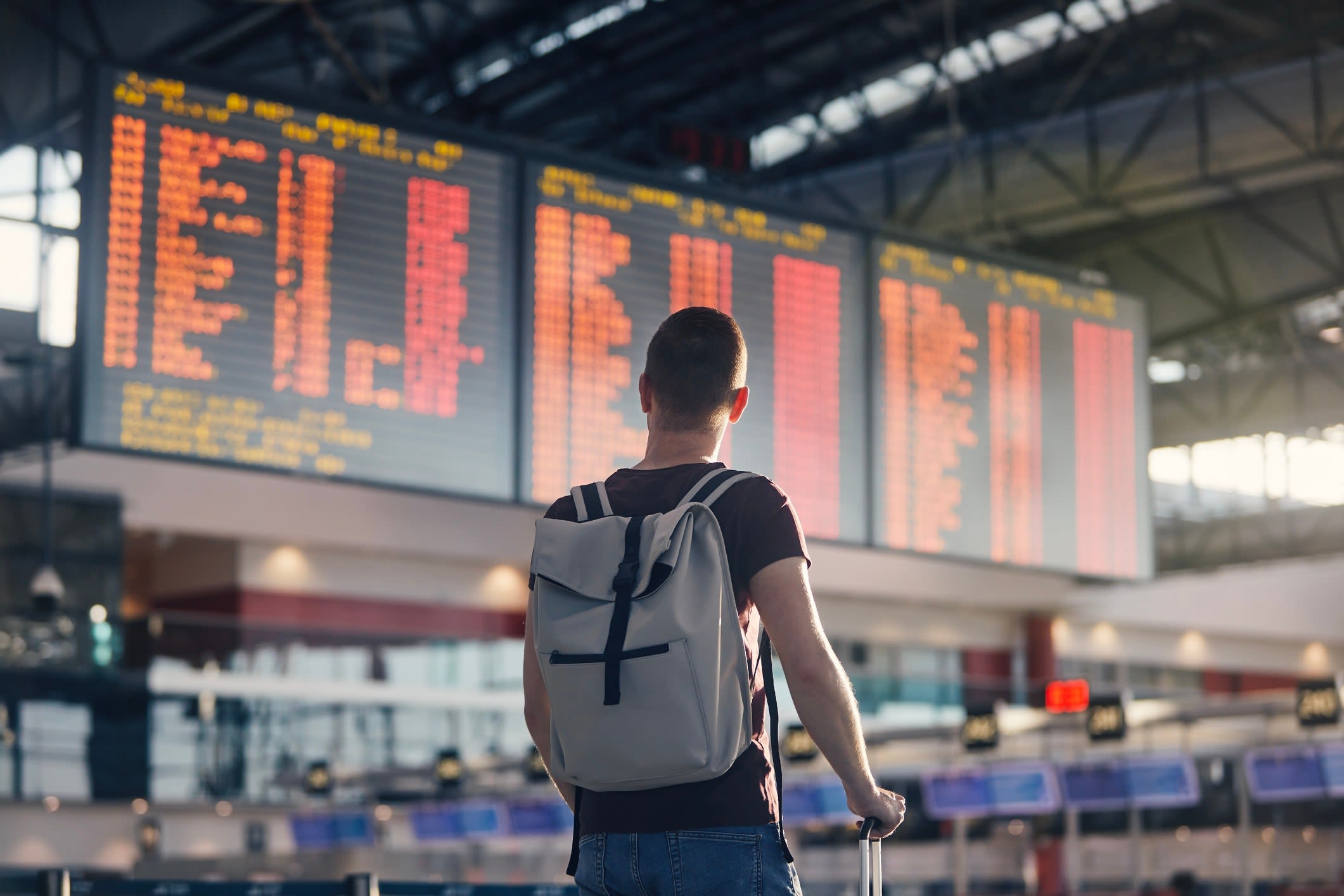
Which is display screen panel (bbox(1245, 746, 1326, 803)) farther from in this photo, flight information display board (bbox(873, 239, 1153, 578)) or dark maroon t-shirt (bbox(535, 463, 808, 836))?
dark maroon t-shirt (bbox(535, 463, 808, 836))

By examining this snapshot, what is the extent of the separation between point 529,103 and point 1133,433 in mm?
8784

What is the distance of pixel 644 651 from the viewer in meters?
2.10

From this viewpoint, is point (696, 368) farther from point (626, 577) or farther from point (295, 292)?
point (295, 292)

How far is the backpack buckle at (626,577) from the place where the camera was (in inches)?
83.7

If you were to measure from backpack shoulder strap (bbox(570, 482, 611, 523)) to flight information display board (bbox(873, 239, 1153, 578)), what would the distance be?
6698 millimetres

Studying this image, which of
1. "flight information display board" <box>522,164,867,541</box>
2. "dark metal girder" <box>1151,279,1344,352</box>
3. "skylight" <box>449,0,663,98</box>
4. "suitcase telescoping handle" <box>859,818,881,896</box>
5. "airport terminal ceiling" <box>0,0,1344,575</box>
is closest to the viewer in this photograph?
"suitcase telescoping handle" <box>859,818,881,896</box>

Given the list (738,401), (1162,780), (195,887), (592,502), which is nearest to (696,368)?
(738,401)

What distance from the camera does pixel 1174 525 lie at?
92.0 feet

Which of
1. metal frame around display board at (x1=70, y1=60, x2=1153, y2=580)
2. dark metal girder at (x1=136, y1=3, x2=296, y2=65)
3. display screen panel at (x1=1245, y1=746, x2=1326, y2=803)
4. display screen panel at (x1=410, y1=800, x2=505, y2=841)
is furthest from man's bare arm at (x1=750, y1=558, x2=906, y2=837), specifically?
display screen panel at (x1=410, y1=800, x2=505, y2=841)

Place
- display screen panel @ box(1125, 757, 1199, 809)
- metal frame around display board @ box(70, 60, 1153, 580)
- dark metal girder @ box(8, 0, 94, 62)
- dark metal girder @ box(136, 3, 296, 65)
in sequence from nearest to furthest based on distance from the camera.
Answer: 1. metal frame around display board @ box(70, 60, 1153, 580)
2. display screen panel @ box(1125, 757, 1199, 809)
3. dark metal girder @ box(8, 0, 94, 62)
4. dark metal girder @ box(136, 3, 296, 65)

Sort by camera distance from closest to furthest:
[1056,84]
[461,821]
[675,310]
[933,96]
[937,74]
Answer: [675,310]
[937,74]
[1056,84]
[933,96]
[461,821]

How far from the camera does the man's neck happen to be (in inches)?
92.8

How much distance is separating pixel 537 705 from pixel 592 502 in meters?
0.31

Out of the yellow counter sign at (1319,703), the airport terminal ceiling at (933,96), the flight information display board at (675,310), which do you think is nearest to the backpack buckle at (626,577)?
the flight information display board at (675,310)
